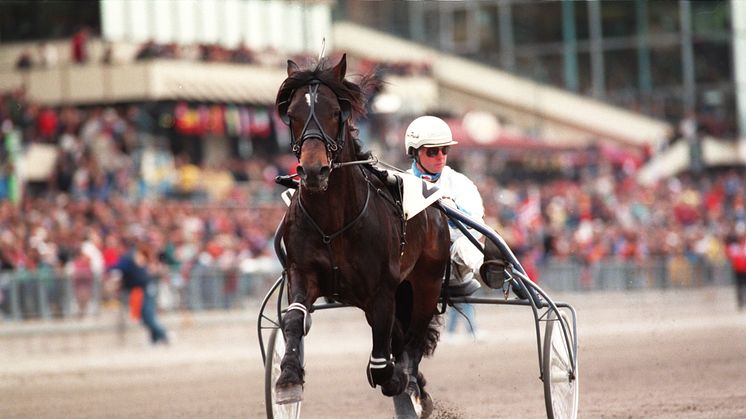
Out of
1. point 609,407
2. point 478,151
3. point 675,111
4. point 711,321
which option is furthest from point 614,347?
point 675,111

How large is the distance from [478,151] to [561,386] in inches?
903

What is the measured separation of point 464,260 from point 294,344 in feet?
6.07

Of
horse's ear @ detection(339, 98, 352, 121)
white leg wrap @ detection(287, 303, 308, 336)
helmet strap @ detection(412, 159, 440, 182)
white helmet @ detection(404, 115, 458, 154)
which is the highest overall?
horse's ear @ detection(339, 98, 352, 121)

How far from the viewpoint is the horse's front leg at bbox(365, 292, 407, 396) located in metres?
7.25

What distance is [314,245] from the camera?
23.4 feet

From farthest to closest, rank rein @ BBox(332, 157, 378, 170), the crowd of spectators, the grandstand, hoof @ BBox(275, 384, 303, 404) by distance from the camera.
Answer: the grandstand < the crowd of spectators < rein @ BBox(332, 157, 378, 170) < hoof @ BBox(275, 384, 303, 404)

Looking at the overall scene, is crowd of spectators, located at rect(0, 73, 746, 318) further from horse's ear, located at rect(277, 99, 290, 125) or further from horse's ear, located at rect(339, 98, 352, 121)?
horse's ear, located at rect(339, 98, 352, 121)

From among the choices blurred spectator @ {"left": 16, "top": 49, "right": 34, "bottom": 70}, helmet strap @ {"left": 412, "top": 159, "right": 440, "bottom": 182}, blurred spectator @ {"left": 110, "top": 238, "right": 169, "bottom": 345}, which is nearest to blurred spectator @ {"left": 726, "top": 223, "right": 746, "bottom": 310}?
blurred spectator @ {"left": 110, "top": 238, "right": 169, "bottom": 345}

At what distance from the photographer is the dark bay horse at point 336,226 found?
6.91 m

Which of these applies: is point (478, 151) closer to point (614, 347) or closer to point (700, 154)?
point (700, 154)

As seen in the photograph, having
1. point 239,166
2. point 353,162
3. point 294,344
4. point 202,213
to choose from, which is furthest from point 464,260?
point 239,166

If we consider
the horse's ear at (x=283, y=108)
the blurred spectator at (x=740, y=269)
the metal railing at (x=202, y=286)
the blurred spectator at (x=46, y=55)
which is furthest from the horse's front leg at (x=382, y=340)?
the blurred spectator at (x=46, y=55)

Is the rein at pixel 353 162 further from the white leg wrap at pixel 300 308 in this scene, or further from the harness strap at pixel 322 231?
the white leg wrap at pixel 300 308

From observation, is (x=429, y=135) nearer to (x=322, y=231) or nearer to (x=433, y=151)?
(x=433, y=151)
